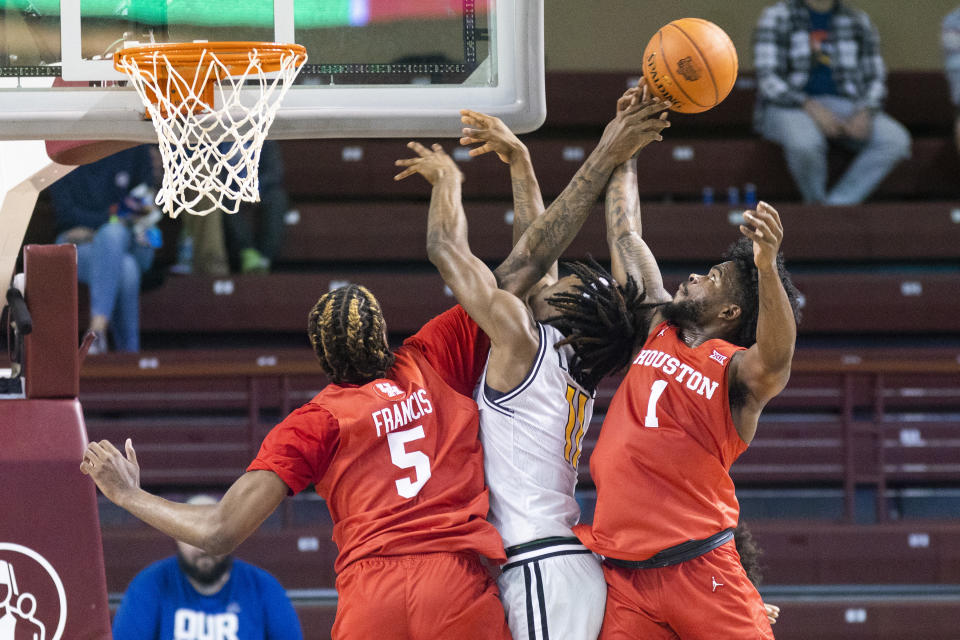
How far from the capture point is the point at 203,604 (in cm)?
478

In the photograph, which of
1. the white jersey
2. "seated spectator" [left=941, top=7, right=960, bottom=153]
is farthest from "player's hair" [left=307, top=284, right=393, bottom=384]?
"seated spectator" [left=941, top=7, right=960, bottom=153]

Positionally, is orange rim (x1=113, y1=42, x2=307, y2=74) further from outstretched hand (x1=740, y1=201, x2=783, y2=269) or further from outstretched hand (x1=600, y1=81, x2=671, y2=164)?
outstretched hand (x1=740, y1=201, x2=783, y2=269)

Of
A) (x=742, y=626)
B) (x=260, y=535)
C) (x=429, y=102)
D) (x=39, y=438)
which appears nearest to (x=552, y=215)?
(x=429, y=102)

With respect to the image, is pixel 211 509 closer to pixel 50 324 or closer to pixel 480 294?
pixel 480 294

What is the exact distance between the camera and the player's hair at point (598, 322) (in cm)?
332

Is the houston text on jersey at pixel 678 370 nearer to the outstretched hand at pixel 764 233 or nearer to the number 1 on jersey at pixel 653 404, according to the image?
the number 1 on jersey at pixel 653 404

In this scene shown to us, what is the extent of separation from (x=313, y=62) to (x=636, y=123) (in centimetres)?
104

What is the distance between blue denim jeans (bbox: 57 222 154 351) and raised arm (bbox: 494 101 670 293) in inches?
151

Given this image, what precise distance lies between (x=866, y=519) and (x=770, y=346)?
397 cm

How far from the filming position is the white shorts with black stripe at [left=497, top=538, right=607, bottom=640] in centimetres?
305

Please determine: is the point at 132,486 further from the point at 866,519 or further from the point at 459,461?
the point at 866,519

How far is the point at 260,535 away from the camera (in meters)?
5.98

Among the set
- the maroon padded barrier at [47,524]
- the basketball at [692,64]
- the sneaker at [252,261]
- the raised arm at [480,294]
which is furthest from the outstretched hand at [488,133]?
the sneaker at [252,261]

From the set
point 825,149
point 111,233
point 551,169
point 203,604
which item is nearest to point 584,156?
point 551,169
